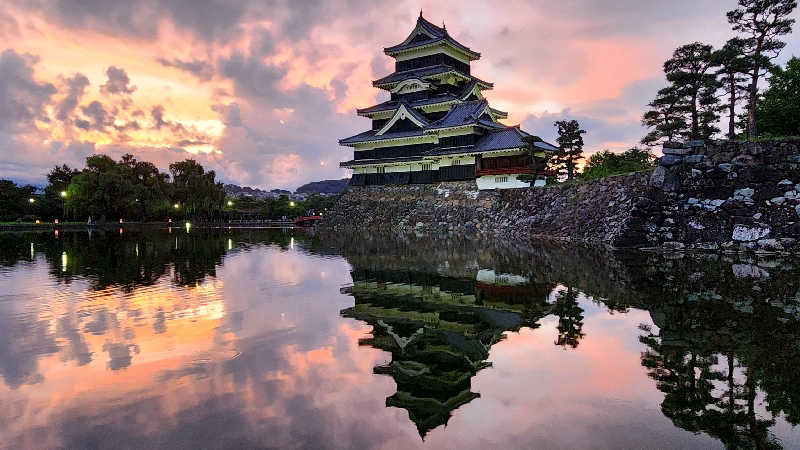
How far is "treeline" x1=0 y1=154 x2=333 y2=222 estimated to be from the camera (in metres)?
62.3

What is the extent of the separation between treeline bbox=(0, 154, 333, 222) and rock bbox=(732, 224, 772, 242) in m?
64.8

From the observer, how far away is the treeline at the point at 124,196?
62281 millimetres

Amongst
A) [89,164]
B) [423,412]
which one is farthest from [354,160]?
[423,412]

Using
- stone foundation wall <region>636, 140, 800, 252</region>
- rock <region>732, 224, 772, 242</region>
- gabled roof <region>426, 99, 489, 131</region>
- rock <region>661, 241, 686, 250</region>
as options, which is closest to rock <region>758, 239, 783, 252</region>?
stone foundation wall <region>636, 140, 800, 252</region>

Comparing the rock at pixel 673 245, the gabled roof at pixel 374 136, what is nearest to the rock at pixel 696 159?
the rock at pixel 673 245

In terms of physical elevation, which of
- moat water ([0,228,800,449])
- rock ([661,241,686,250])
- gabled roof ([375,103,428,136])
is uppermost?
gabled roof ([375,103,428,136])

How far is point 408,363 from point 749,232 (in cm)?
1928

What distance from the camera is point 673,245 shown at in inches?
821

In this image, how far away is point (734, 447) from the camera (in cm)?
394

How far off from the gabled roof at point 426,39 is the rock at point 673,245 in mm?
34384

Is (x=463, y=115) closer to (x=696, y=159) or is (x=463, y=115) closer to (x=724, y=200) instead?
(x=696, y=159)

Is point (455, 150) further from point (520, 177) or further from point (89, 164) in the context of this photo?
point (89, 164)

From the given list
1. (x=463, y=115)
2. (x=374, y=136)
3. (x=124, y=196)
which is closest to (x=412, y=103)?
(x=374, y=136)

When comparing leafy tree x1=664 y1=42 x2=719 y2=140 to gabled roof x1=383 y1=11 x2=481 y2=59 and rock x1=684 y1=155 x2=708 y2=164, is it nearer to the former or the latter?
rock x1=684 y1=155 x2=708 y2=164
